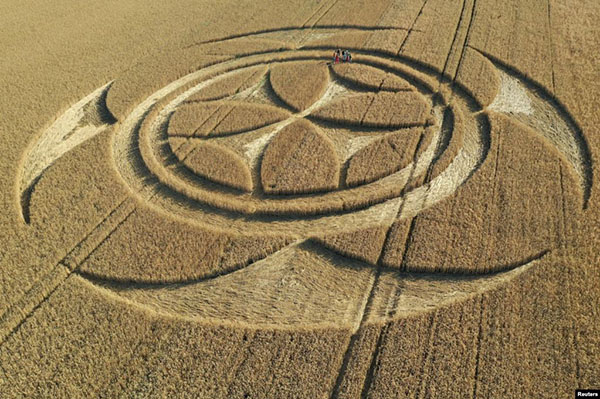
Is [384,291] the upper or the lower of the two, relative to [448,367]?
upper

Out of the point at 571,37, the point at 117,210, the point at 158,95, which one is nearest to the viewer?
the point at 117,210

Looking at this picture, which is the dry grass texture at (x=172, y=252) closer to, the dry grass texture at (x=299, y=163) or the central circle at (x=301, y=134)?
the central circle at (x=301, y=134)

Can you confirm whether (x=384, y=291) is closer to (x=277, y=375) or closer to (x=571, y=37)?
(x=277, y=375)

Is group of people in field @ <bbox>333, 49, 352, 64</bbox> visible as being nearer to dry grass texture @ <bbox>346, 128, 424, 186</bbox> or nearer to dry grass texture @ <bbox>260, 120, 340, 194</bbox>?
dry grass texture @ <bbox>260, 120, 340, 194</bbox>

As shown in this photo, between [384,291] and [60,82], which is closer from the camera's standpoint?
→ [384,291]

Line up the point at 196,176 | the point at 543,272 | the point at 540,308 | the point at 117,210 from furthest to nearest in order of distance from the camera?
the point at 196,176 → the point at 117,210 → the point at 543,272 → the point at 540,308

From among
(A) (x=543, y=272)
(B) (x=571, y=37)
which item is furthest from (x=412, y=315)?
(B) (x=571, y=37)

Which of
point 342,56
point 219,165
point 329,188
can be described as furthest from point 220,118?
point 342,56
